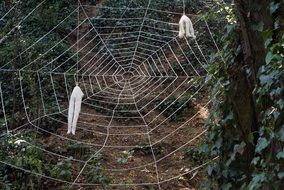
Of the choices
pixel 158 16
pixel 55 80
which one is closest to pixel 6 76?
pixel 55 80

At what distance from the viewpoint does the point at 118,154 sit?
4980 millimetres

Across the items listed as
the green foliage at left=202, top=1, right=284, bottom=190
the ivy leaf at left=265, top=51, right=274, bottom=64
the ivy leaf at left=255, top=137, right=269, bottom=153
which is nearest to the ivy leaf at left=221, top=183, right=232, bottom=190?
the green foliage at left=202, top=1, right=284, bottom=190

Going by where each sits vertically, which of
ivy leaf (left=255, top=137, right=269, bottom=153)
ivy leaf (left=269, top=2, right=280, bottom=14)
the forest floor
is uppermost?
ivy leaf (left=269, top=2, right=280, bottom=14)

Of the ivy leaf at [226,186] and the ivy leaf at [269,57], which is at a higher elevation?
the ivy leaf at [269,57]

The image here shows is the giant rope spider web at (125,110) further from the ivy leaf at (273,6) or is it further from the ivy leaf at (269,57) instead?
the ivy leaf at (269,57)

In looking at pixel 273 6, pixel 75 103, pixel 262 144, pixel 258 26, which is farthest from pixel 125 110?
pixel 262 144

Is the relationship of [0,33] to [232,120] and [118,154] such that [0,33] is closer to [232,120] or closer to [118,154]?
[118,154]

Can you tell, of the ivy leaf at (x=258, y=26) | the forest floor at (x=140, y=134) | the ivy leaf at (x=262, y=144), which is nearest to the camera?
the ivy leaf at (x=262, y=144)

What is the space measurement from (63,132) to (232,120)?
2571mm

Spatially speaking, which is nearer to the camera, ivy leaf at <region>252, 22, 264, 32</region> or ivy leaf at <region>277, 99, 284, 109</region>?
ivy leaf at <region>277, 99, 284, 109</region>

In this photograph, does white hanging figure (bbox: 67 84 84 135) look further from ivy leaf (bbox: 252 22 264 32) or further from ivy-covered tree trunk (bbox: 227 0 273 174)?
ivy leaf (bbox: 252 22 264 32)

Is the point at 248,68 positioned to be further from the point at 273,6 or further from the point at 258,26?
the point at 273,6

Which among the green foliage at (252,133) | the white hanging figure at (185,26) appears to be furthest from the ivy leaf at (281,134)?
the white hanging figure at (185,26)

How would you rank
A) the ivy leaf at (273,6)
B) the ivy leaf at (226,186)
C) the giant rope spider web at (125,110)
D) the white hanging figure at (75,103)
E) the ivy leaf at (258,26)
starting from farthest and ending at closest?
the giant rope spider web at (125,110), the white hanging figure at (75,103), the ivy leaf at (226,186), the ivy leaf at (258,26), the ivy leaf at (273,6)
